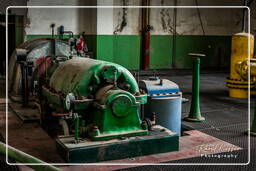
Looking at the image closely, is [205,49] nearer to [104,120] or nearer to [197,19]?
[197,19]

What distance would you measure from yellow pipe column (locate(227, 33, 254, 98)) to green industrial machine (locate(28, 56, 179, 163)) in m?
3.04

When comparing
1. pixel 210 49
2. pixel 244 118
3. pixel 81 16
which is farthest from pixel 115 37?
pixel 244 118

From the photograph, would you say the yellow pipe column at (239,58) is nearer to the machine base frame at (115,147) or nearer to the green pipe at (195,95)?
the green pipe at (195,95)

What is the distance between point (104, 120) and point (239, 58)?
365cm

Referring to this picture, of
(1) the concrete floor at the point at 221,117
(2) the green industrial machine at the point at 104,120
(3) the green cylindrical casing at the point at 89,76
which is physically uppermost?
(3) the green cylindrical casing at the point at 89,76

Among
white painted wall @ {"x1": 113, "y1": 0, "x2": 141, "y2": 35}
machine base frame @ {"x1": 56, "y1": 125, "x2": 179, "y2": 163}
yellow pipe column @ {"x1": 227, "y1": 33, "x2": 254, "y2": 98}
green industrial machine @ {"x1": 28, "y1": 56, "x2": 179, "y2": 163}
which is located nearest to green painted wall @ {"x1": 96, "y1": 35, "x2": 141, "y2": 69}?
white painted wall @ {"x1": 113, "y1": 0, "x2": 141, "y2": 35}

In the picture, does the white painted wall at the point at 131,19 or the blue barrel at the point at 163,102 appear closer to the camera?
the blue barrel at the point at 163,102

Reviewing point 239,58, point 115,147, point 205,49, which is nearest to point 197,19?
point 205,49

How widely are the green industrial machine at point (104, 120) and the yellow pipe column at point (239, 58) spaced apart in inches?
120

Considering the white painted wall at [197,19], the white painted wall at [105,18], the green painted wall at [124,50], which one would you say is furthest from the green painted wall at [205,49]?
the white painted wall at [105,18]

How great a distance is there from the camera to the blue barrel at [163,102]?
3762 millimetres

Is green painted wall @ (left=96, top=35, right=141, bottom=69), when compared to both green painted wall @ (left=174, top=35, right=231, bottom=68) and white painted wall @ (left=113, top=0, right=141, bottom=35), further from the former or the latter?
green painted wall @ (left=174, top=35, right=231, bottom=68)

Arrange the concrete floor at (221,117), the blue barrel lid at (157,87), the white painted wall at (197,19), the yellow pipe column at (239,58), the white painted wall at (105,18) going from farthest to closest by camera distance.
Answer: the white painted wall at (197,19) < the white painted wall at (105,18) < the yellow pipe column at (239,58) < the blue barrel lid at (157,87) < the concrete floor at (221,117)

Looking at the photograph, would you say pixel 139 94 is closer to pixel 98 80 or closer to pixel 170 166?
pixel 98 80
